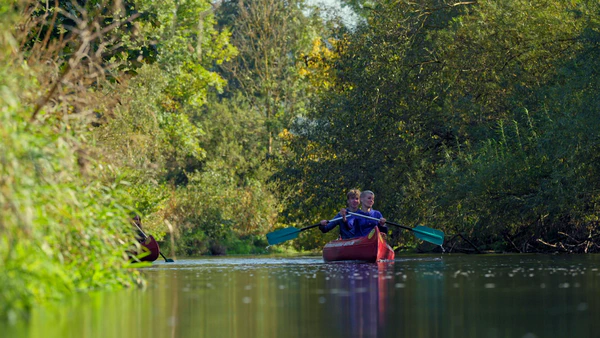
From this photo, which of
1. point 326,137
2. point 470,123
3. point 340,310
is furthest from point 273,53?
point 340,310

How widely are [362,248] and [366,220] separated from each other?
1.48 m

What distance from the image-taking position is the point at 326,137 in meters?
29.0

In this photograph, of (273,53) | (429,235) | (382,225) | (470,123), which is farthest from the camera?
(273,53)

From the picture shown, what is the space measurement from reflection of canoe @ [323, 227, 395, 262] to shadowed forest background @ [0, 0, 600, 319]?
139 inches

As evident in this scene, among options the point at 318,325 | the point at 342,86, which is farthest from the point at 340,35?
the point at 318,325

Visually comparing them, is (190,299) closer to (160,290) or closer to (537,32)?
(160,290)

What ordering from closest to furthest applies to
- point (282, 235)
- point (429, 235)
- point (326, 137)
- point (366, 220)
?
point (366, 220) < point (429, 235) < point (282, 235) < point (326, 137)

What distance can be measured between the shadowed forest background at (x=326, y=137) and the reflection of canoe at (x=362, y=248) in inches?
139

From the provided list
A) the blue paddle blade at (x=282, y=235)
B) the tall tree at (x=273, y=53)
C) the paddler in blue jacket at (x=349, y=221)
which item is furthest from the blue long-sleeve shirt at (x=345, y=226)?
the tall tree at (x=273, y=53)

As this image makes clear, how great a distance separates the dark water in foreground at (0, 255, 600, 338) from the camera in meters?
6.53

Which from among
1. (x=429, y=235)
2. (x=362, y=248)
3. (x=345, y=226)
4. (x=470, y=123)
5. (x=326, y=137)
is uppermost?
(x=470, y=123)

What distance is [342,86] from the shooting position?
29094 millimetres

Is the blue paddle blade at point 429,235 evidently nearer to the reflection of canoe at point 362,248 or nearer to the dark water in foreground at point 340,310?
the reflection of canoe at point 362,248

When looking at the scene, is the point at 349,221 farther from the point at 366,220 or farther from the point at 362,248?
the point at 362,248
